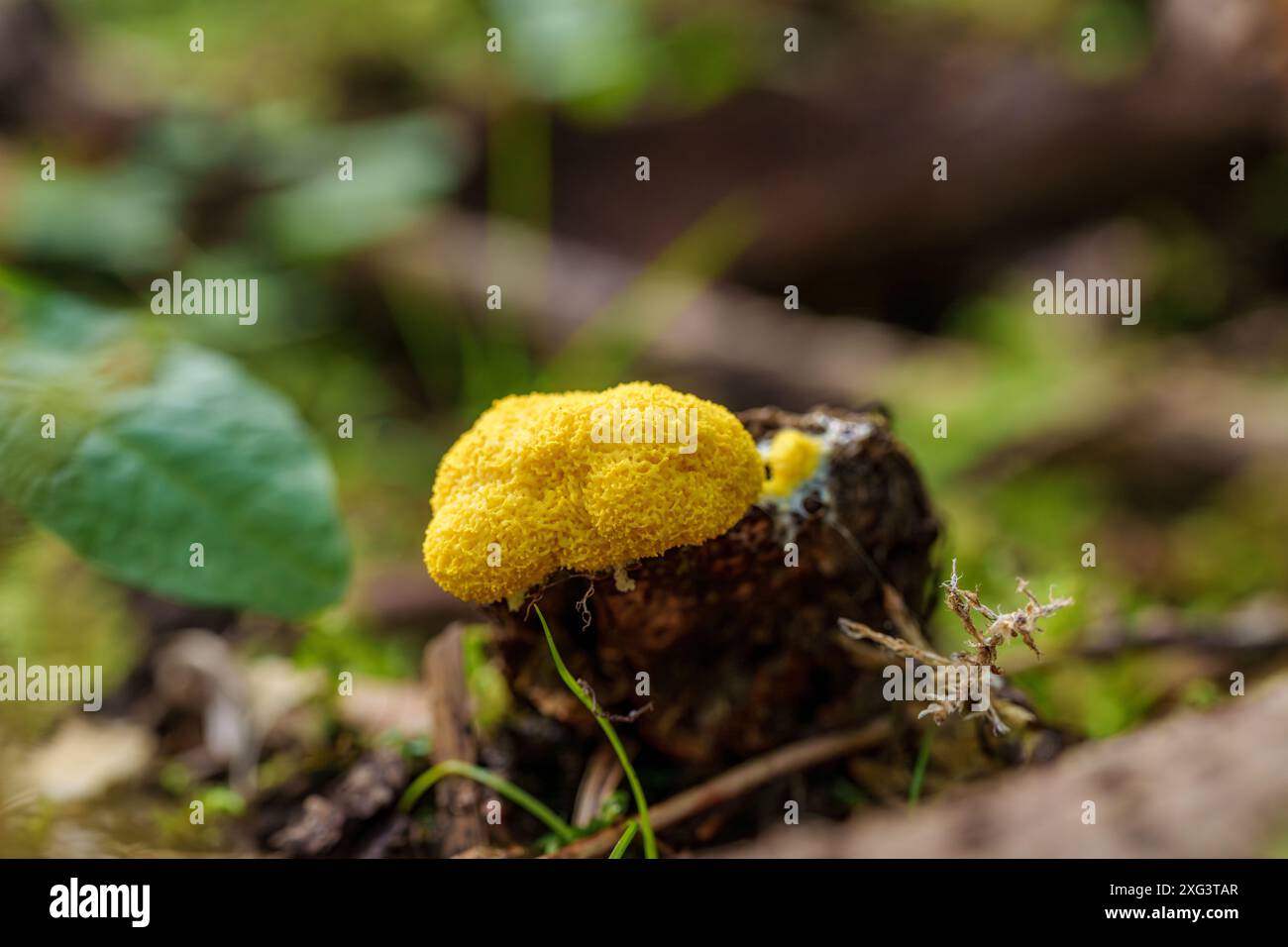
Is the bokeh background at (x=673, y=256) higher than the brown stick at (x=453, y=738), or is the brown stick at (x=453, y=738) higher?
the bokeh background at (x=673, y=256)

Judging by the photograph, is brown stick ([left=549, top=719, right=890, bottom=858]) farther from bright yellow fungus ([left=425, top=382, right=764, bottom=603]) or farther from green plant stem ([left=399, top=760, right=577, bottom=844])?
bright yellow fungus ([left=425, top=382, right=764, bottom=603])

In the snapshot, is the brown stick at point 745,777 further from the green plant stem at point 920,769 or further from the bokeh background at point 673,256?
the bokeh background at point 673,256

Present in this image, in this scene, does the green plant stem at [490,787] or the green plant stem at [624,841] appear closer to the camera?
the green plant stem at [624,841]

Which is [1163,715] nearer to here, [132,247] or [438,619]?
[438,619]

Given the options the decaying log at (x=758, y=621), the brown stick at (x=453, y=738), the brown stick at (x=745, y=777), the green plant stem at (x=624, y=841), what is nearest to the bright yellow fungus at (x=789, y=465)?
the decaying log at (x=758, y=621)

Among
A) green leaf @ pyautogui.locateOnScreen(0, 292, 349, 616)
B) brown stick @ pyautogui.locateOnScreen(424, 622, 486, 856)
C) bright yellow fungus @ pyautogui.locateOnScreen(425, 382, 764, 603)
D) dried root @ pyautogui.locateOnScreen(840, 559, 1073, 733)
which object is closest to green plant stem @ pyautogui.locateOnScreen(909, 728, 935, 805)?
dried root @ pyautogui.locateOnScreen(840, 559, 1073, 733)

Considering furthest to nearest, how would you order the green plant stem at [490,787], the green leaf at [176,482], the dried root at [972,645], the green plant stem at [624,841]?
the green leaf at [176,482] → the green plant stem at [490,787] → the green plant stem at [624,841] → the dried root at [972,645]

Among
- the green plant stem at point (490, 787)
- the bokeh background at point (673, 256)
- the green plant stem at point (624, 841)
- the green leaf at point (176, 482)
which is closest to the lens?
the green plant stem at point (624, 841)

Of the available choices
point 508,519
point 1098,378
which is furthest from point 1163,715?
point 1098,378
